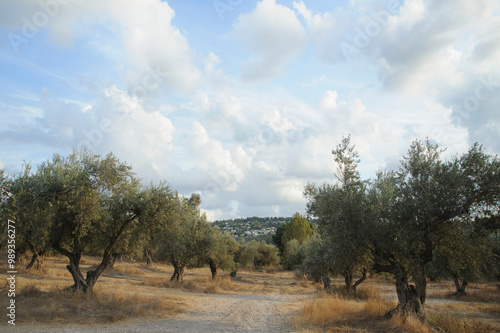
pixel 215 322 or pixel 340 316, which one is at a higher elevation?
pixel 340 316

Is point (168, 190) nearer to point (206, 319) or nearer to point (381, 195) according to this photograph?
point (206, 319)

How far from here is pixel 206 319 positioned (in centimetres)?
1365

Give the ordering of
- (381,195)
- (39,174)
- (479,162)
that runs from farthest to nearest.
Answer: (39,174) → (381,195) → (479,162)

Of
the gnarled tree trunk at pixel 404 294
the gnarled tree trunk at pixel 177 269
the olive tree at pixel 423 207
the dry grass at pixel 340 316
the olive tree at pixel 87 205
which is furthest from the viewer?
the gnarled tree trunk at pixel 177 269

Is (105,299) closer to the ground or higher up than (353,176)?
closer to the ground

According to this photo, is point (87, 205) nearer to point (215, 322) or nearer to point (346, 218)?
point (215, 322)

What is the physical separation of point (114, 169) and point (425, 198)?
15.0 m

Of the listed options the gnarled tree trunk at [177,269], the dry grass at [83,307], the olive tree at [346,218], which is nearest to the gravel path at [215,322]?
the dry grass at [83,307]

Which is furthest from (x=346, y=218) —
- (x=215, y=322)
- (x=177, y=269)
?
(x=177, y=269)

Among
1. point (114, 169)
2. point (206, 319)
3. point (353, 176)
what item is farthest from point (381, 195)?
point (114, 169)

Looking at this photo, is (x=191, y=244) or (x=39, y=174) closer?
(x=39, y=174)

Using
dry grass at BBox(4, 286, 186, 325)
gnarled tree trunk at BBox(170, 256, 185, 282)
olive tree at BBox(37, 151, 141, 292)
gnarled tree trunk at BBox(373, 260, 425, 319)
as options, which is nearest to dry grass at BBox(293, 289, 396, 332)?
gnarled tree trunk at BBox(373, 260, 425, 319)

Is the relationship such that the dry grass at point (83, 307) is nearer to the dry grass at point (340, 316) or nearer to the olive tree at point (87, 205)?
the olive tree at point (87, 205)

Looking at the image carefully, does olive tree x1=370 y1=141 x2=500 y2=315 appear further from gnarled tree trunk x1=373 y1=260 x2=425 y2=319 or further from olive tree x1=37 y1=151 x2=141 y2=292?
olive tree x1=37 y1=151 x2=141 y2=292
